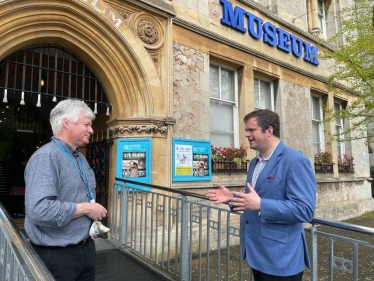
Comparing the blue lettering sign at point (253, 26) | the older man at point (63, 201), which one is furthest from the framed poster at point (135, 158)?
the blue lettering sign at point (253, 26)

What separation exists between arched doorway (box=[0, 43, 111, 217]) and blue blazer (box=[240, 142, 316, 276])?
13.2 ft

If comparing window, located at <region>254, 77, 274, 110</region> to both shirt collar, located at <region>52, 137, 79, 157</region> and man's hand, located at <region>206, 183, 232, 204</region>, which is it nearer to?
man's hand, located at <region>206, 183, 232, 204</region>

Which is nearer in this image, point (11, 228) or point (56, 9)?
point (11, 228)

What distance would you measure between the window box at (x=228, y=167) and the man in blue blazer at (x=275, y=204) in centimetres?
460

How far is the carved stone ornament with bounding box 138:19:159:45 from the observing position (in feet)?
18.6

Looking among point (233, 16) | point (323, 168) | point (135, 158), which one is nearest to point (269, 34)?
point (233, 16)

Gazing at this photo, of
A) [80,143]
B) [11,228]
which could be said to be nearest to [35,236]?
[11,228]

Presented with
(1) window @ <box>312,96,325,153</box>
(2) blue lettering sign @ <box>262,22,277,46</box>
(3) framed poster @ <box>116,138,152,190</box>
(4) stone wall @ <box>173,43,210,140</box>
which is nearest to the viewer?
(3) framed poster @ <box>116,138,152,190</box>

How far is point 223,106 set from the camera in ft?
24.3

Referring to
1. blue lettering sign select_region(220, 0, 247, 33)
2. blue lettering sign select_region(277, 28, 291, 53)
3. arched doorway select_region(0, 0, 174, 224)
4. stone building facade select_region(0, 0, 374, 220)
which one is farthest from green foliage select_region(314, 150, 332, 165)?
arched doorway select_region(0, 0, 174, 224)

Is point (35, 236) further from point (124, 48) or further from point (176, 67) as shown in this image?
point (176, 67)

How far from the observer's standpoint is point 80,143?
1931 millimetres

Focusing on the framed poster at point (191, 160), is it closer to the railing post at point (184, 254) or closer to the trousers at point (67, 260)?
the railing post at point (184, 254)

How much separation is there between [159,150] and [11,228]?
3.97m
